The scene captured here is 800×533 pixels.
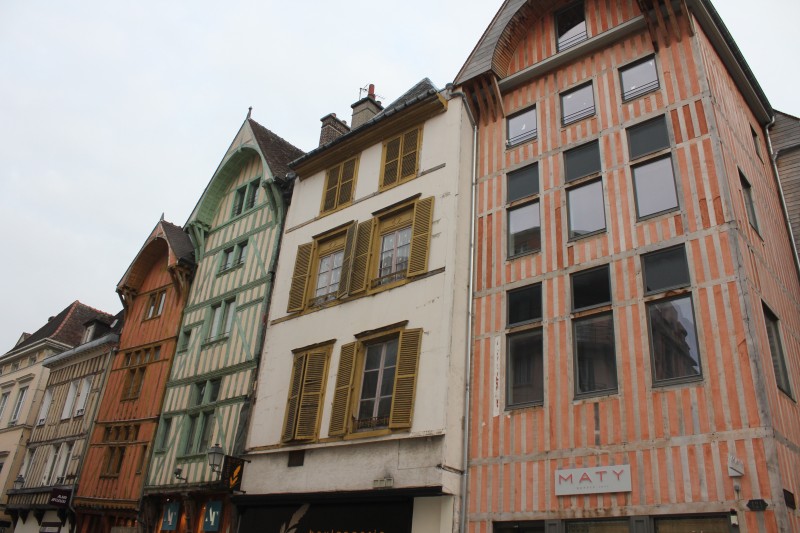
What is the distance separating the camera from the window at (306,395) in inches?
528

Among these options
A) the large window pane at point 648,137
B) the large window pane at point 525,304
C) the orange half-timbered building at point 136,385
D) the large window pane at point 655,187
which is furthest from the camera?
the orange half-timbered building at point 136,385

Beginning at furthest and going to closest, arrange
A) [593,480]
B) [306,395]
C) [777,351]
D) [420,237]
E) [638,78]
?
[306,395]
[420,237]
[638,78]
[777,351]
[593,480]

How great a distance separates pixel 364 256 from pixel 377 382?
2978 millimetres

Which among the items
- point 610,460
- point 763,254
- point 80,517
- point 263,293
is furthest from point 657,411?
point 80,517

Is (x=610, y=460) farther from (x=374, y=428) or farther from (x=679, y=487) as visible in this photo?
(x=374, y=428)

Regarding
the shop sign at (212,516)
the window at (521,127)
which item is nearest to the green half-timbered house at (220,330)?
the shop sign at (212,516)

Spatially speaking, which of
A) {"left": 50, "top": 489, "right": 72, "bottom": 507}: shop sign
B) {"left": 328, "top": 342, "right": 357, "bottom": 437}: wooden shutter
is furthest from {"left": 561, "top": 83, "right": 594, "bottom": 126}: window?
{"left": 50, "top": 489, "right": 72, "bottom": 507}: shop sign

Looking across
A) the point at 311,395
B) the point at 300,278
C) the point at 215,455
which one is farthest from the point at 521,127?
the point at 215,455

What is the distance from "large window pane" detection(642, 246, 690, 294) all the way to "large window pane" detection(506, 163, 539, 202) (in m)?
2.89

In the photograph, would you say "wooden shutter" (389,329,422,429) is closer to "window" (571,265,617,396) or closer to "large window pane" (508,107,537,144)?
"window" (571,265,617,396)

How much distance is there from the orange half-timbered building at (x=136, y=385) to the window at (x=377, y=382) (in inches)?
308

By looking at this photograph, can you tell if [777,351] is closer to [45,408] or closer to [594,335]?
[594,335]

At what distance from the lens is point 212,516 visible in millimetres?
15258

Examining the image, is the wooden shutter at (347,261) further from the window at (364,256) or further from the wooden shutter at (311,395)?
the wooden shutter at (311,395)
